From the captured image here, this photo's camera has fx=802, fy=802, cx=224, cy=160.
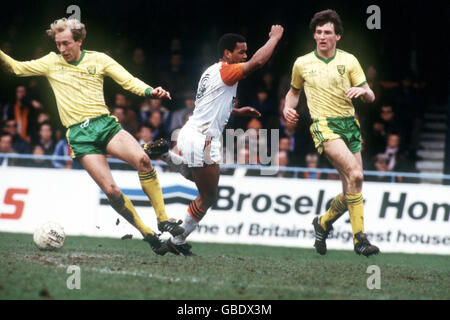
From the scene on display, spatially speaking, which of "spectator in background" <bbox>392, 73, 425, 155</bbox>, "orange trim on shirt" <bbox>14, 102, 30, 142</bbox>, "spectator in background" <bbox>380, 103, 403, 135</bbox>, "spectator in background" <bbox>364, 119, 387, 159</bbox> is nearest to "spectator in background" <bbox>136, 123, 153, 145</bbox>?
"orange trim on shirt" <bbox>14, 102, 30, 142</bbox>

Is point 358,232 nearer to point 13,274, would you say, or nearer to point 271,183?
point 13,274

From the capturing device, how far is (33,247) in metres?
10.3

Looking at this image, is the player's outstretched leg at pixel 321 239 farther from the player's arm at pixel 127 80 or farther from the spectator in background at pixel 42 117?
the spectator in background at pixel 42 117

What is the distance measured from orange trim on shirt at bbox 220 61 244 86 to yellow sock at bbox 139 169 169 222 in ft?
4.45

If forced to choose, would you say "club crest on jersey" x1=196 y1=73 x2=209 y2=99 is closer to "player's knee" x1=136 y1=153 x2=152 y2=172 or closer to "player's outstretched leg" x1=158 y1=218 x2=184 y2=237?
"player's knee" x1=136 y1=153 x2=152 y2=172

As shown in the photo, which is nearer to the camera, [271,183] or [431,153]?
[271,183]

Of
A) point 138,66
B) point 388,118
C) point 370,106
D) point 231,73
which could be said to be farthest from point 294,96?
point 138,66

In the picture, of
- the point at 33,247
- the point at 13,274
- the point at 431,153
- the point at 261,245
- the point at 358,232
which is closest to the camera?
the point at 13,274

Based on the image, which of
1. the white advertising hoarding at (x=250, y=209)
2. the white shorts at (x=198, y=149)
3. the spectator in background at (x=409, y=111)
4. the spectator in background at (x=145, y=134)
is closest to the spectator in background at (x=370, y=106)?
the spectator in background at (x=409, y=111)

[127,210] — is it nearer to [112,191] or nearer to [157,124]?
[112,191]

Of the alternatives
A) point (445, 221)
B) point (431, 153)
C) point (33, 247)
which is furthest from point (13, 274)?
point (431, 153)

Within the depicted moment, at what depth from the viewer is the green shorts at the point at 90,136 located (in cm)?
912

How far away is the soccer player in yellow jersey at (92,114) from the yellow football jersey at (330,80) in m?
1.84

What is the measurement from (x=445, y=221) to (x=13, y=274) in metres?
8.11
